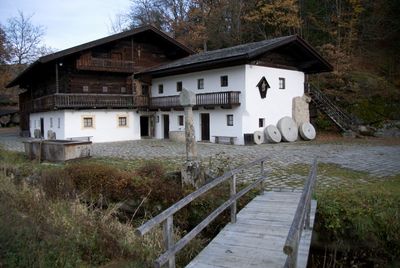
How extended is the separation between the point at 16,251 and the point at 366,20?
32421mm

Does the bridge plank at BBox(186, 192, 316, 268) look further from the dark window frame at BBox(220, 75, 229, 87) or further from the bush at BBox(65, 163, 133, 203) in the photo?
the dark window frame at BBox(220, 75, 229, 87)

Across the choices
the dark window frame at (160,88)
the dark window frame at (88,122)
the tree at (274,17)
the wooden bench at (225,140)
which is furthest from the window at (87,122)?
the tree at (274,17)

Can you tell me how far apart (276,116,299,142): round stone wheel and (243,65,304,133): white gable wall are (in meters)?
0.56

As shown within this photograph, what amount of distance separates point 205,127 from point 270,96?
467 centimetres

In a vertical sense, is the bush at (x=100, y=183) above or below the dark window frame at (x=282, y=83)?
below

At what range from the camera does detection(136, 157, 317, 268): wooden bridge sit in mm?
3656

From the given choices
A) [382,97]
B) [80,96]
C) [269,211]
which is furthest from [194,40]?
[269,211]

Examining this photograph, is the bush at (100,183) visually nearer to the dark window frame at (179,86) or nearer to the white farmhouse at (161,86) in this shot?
the white farmhouse at (161,86)

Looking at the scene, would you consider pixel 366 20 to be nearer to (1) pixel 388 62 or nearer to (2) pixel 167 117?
(1) pixel 388 62

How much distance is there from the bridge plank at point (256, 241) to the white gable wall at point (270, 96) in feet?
46.3

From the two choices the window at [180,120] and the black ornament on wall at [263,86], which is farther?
the window at [180,120]

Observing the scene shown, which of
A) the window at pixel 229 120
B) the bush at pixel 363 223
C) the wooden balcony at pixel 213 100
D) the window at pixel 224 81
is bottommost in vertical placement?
the bush at pixel 363 223

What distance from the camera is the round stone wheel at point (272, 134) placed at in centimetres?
2103

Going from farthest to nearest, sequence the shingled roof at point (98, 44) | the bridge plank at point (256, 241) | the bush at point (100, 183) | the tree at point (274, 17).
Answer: the tree at point (274, 17)
the shingled roof at point (98, 44)
the bush at point (100, 183)
the bridge plank at point (256, 241)
